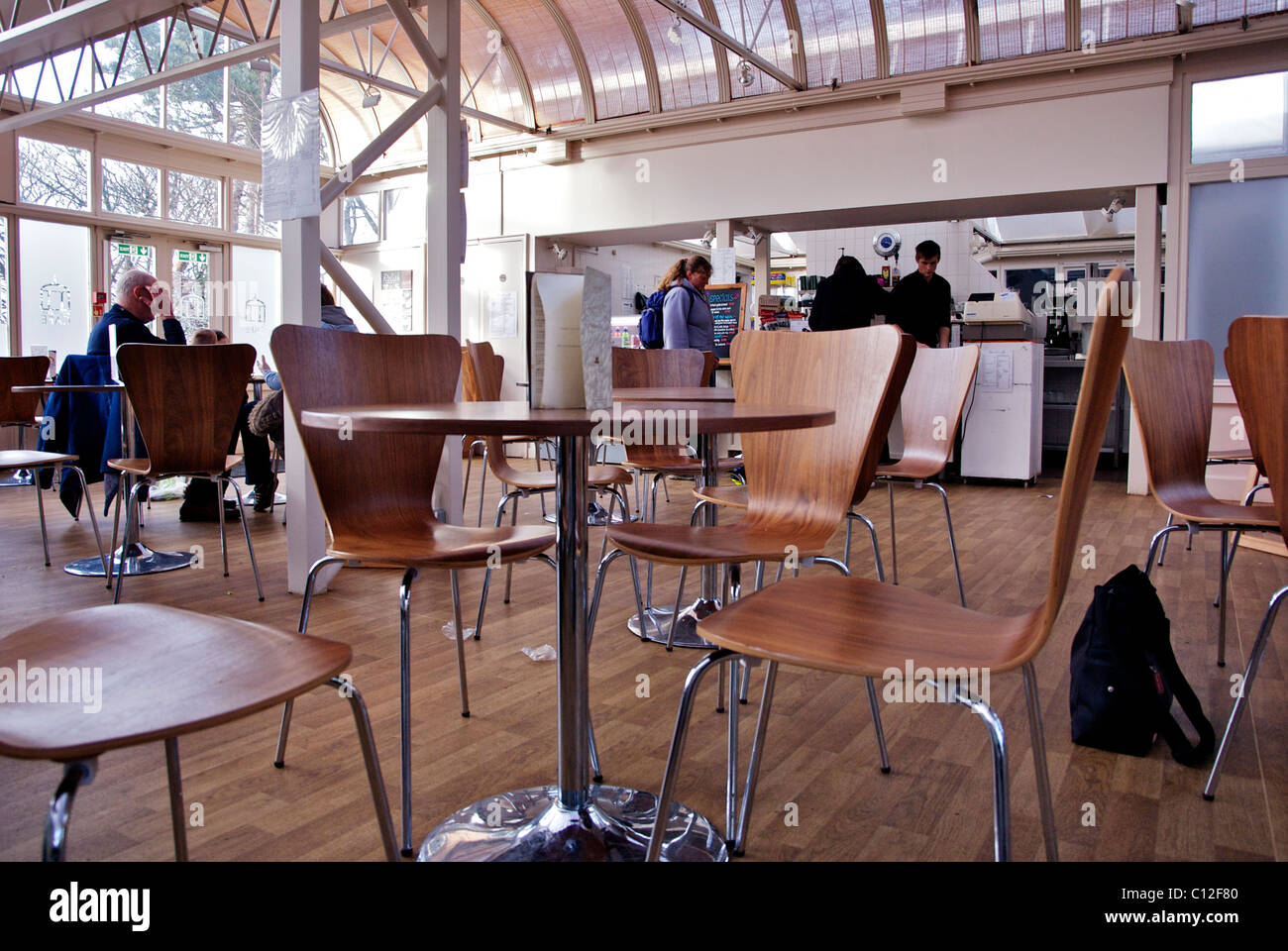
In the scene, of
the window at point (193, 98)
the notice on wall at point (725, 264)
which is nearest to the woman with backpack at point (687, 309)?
the notice on wall at point (725, 264)

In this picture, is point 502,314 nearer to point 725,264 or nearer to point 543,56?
point 543,56

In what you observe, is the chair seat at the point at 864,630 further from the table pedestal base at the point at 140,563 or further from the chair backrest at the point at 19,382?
the chair backrest at the point at 19,382

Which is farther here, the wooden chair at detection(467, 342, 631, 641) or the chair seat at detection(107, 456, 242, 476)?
the chair seat at detection(107, 456, 242, 476)

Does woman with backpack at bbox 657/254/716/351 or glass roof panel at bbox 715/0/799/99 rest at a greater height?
glass roof panel at bbox 715/0/799/99

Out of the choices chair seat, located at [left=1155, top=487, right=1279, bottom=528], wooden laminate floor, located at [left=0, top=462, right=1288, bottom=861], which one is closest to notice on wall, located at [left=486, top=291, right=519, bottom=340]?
wooden laminate floor, located at [left=0, top=462, right=1288, bottom=861]

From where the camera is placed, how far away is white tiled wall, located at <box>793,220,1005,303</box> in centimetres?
916

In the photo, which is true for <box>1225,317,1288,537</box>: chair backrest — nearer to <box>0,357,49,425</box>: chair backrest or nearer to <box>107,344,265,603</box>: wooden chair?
<box>107,344,265,603</box>: wooden chair

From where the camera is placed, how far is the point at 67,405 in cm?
479

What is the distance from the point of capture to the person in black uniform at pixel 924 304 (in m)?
6.62

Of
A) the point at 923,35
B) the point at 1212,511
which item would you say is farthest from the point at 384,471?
the point at 923,35

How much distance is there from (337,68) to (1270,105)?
6.44 metres

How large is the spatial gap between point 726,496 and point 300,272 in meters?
1.93

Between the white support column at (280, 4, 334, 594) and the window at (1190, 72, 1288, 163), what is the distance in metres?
5.79

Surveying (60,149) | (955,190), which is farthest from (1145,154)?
(60,149)
